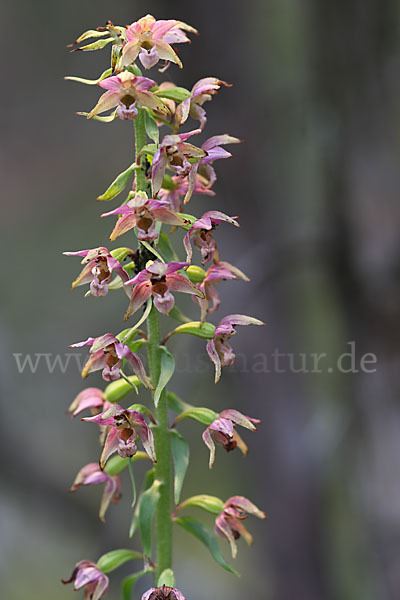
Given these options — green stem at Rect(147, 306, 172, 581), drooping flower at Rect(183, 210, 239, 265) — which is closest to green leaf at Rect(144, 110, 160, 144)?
drooping flower at Rect(183, 210, 239, 265)

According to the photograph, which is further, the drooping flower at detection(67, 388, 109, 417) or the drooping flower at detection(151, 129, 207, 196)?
the drooping flower at detection(67, 388, 109, 417)

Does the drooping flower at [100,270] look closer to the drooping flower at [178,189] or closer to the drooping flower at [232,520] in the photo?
the drooping flower at [178,189]

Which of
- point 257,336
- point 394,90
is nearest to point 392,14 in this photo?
point 394,90

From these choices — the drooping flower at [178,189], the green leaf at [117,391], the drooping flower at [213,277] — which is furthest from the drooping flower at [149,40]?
the green leaf at [117,391]

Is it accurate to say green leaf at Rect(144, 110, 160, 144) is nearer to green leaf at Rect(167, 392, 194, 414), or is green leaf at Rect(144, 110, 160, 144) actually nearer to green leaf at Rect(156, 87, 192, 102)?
green leaf at Rect(156, 87, 192, 102)

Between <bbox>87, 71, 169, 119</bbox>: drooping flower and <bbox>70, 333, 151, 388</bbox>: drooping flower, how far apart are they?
0.80 feet

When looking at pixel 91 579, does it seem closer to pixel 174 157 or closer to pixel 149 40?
pixel 174 157

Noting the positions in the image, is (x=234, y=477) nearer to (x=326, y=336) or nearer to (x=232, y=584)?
(x=232, y=584)

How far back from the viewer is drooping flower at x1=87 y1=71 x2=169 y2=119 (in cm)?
65

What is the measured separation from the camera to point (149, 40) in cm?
68

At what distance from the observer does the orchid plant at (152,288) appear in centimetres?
66

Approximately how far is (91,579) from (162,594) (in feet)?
0.40

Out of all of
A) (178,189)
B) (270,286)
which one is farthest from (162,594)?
(270,286)

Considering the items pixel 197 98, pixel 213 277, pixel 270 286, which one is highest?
pixel 197 98
